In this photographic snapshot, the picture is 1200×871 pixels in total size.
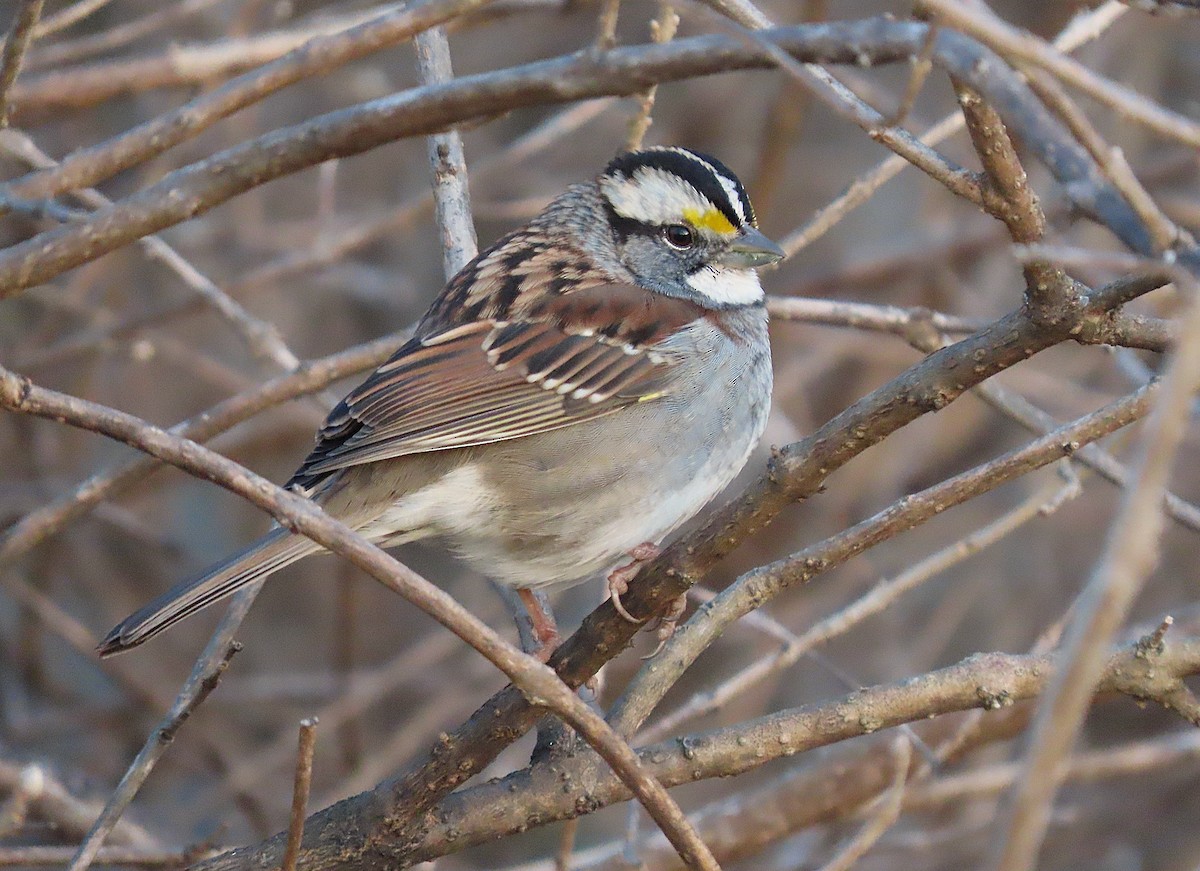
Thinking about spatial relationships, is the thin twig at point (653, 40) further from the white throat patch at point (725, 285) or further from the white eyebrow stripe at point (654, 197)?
the white throat patch at point (725, 285)

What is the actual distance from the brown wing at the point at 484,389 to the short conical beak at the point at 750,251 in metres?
0.40

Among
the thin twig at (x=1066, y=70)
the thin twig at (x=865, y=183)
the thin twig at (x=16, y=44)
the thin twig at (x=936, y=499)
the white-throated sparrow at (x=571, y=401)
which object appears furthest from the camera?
the thin twig at (x=865, y=183)

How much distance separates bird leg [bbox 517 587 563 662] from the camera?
10.6 ft

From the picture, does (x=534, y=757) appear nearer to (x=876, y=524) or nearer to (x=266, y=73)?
(x=876, y=524)

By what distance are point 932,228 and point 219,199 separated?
4559 mm

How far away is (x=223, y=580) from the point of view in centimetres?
272

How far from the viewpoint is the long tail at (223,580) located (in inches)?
103

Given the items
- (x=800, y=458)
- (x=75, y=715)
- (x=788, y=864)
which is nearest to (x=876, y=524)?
(x=800, y=458)

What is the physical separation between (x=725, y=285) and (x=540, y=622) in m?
1.04

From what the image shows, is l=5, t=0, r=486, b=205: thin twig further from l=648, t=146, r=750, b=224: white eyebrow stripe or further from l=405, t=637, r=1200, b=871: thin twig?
l=648, t=146, r=750, b=224: white eyebrow stripe

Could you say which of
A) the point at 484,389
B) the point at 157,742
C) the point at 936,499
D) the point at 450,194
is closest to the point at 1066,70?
the point at 936,499

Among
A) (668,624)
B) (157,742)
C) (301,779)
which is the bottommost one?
(301,779)

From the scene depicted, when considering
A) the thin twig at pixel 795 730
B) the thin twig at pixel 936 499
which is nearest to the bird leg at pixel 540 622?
the thin twig at pixel 795 730

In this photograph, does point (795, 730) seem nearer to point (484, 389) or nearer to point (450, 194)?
point (484, 389)
